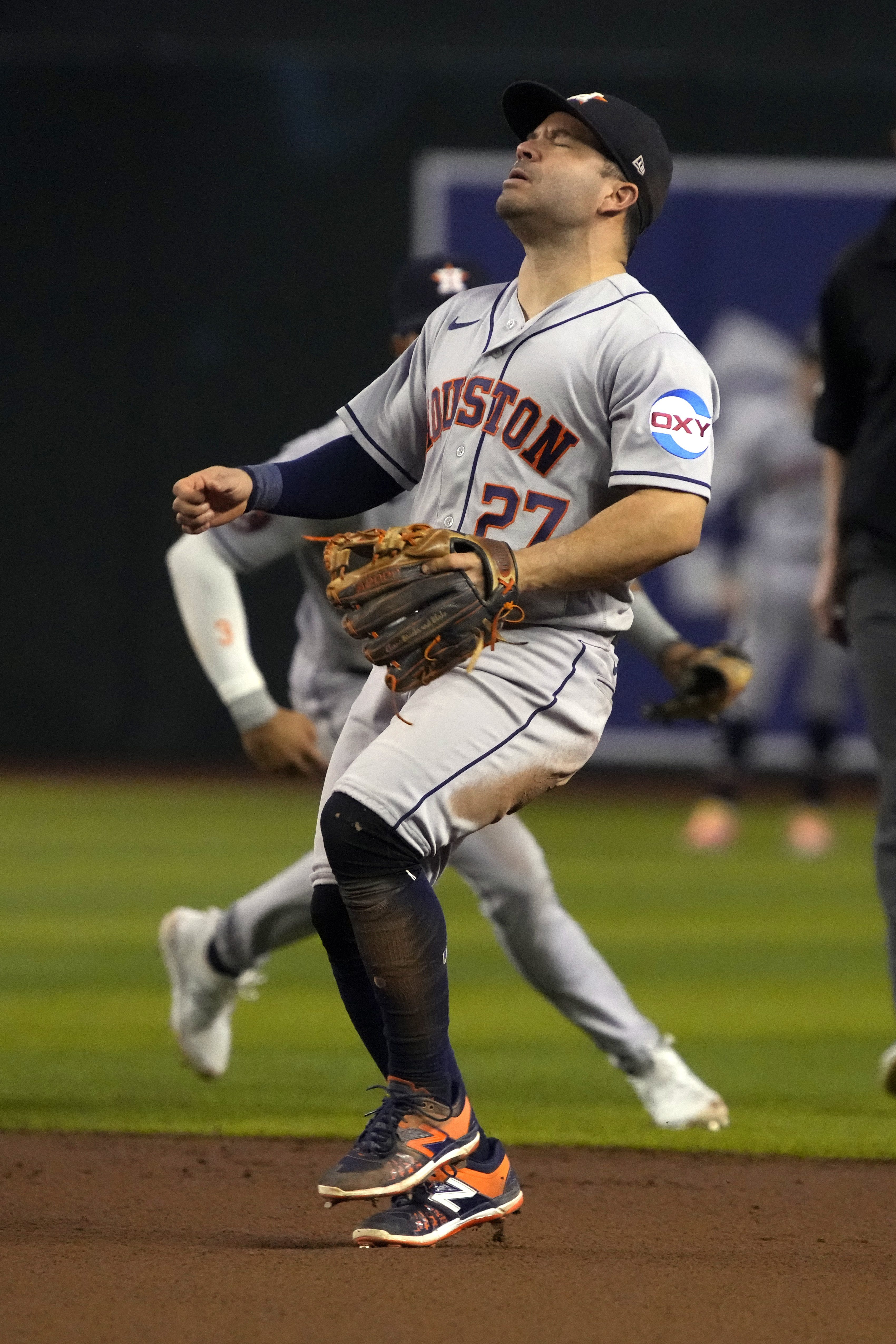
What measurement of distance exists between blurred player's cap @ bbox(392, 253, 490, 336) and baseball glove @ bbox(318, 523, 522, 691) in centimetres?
179

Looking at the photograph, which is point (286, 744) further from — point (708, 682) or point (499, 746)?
point (499, 746)

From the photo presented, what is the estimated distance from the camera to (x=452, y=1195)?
3459mm

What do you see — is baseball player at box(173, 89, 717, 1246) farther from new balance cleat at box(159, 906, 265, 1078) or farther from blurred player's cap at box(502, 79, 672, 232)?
new balance cleat at box(159, 906, 265, 1078)

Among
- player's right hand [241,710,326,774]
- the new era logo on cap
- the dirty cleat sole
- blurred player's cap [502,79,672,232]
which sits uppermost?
blurred player's cap [502,79,672,232]

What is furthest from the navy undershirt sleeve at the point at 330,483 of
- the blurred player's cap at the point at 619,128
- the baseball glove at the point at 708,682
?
the baseball glove at the point at 708,682

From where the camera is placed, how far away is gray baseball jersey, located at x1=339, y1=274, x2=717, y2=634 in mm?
3428

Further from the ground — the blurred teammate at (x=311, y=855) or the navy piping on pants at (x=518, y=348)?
the navy piping on pants at (x=518, y=348)

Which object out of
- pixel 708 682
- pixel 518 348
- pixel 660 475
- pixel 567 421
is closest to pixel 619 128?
pixel 518 348

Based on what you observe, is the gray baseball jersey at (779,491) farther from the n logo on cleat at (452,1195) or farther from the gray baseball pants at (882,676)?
the n logo on cleat at (452,1195)

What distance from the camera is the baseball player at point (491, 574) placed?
3.37 meters

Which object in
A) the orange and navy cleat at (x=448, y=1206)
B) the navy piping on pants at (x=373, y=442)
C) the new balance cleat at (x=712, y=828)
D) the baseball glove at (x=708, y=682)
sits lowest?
the new balance cleat at (x=712, y=828)

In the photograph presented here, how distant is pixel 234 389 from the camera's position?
15039 mm

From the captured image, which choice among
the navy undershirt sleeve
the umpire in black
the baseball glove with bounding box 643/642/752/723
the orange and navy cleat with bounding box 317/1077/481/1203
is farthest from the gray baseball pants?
the orange and navy cleat with bounding box 317/1077/481/1203

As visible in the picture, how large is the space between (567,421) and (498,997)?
3.97 meters
